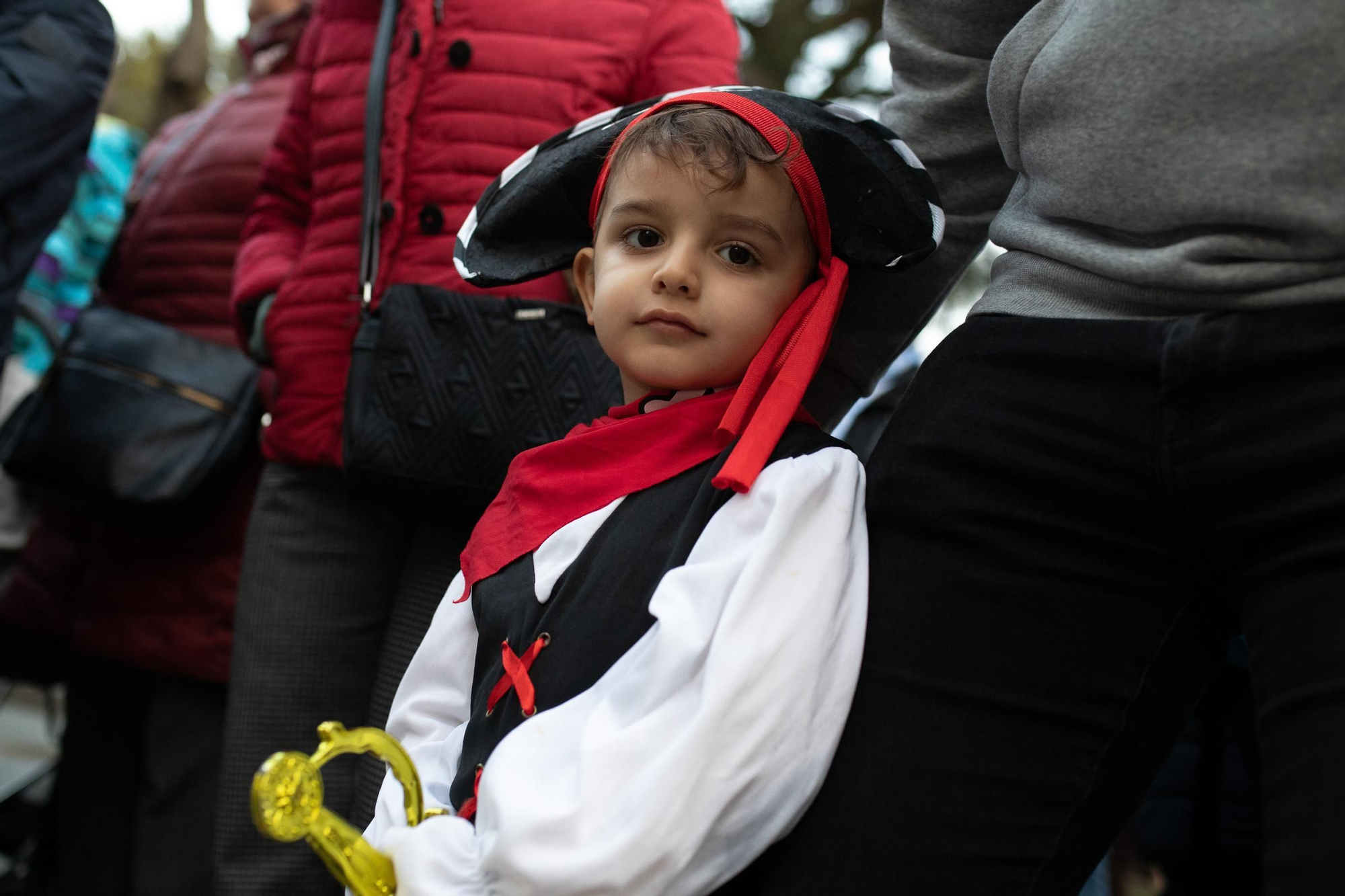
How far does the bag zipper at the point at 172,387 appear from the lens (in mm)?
2422

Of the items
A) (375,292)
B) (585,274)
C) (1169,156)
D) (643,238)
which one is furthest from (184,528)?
(1169,156)

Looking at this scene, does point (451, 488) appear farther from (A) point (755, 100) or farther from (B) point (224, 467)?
Answer: (B) point (224, 467)

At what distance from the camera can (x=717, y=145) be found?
1.33m

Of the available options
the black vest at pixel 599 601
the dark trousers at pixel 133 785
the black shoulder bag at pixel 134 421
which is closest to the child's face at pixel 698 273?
the black vest at pixel 599 601

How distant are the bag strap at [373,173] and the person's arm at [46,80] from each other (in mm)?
757

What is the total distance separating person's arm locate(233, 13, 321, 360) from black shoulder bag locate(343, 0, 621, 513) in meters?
0.44

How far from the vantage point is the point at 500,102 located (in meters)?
1.88

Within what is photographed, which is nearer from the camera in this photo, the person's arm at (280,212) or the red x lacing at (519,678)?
the red x lacing at (519,678)

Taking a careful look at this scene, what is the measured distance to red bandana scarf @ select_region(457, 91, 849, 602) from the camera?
4.05 ft

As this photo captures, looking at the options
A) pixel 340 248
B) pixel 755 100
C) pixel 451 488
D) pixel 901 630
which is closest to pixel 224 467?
pixel 340 248

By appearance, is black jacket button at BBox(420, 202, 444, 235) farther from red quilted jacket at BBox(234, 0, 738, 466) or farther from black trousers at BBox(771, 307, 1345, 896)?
black trousers at BBox(771, 307, 1345, 896)

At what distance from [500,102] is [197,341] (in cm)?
100

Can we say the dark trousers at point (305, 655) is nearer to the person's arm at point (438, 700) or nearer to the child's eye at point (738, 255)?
the person's arm at point (438, 700)

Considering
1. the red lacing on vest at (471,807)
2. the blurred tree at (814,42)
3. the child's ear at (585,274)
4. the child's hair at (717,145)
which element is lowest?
the blurred tree at (814,42)
